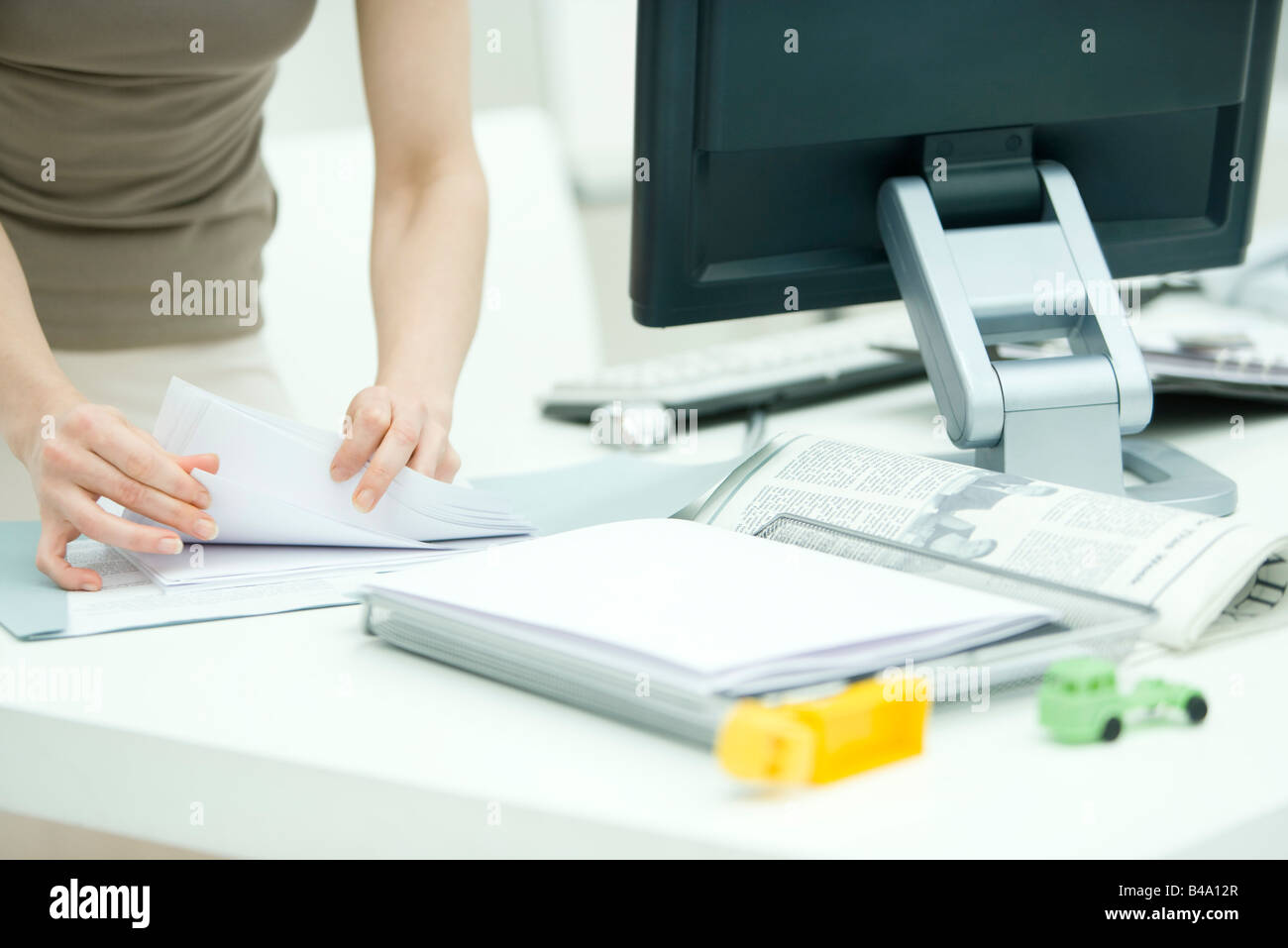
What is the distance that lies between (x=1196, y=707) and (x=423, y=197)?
758 mm

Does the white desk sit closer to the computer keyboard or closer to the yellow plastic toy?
the yellow plastic toy

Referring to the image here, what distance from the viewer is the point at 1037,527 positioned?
0.66 m

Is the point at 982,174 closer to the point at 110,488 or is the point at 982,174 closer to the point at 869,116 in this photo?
the point at 869,116

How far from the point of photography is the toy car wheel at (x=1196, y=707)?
20.9 inches

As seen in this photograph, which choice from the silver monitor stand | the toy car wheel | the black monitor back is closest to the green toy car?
the toy car wheel

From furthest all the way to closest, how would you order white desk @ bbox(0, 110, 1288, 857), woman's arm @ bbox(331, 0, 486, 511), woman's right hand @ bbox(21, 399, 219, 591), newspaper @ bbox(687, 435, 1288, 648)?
1. woman's arm @ bbox(331, 0, 486, 511)
2. woman's right hand @ bbox(21, 399, 219, 591)
3. newspaper @ bbox(687, 435, 1288, 648)
4. white desk @ bbox(0, 110, 1288, 857)

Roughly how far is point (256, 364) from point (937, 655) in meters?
0.90

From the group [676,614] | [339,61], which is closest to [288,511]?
[676,614]

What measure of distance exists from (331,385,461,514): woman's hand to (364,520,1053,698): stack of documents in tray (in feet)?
0.37

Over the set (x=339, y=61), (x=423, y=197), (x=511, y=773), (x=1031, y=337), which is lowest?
(x=511, y=773)

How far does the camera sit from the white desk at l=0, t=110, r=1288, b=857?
0.46 m

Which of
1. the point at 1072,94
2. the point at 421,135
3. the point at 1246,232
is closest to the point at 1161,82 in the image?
the point at 1072,94
